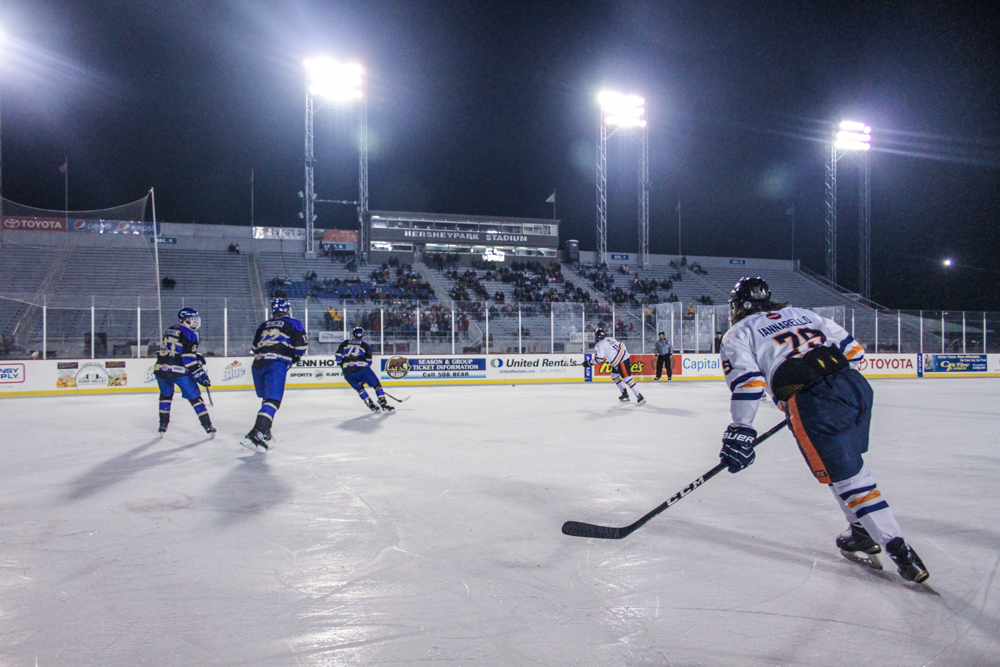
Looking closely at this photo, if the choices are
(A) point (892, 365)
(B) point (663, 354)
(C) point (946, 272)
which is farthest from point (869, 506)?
(C) point (946, 272)

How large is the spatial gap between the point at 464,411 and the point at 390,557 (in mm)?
7682

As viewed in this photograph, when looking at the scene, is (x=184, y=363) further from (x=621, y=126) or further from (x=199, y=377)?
(x=621, y=126)

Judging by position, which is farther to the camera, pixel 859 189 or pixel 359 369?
pixel 859 189

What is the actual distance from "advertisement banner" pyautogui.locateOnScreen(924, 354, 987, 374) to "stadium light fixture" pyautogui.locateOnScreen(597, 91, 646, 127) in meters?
18.3

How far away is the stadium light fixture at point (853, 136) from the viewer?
32.8 metres

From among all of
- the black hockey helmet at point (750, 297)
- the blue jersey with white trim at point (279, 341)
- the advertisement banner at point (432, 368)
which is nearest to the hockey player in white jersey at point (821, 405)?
the black hockey helmet at point (750, 297)

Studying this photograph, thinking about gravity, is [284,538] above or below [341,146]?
below

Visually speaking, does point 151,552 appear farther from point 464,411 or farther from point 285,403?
point 285,403

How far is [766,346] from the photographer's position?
3066 millimetres

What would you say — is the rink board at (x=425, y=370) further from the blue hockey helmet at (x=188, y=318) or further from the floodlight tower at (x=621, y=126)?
the floodlight tower at (x=621, y=126)

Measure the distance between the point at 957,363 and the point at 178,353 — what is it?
994 inches

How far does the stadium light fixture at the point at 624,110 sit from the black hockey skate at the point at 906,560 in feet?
106

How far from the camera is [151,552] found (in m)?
3.16

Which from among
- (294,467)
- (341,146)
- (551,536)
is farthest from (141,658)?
(341,146)
